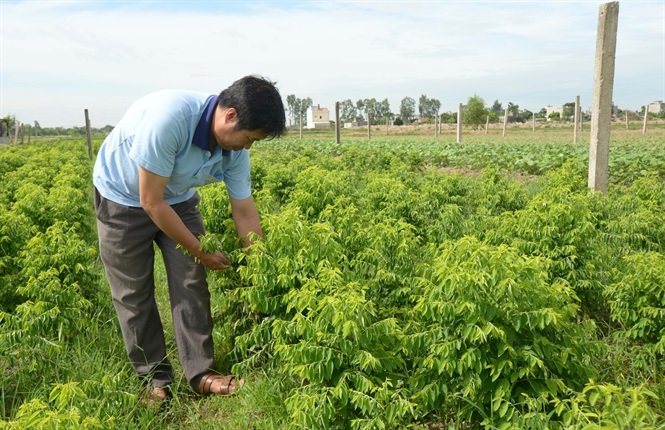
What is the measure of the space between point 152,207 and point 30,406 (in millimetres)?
1223

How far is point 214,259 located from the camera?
3.44 meters

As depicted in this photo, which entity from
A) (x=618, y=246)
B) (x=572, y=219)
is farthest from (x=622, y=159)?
(x=572, y=219)

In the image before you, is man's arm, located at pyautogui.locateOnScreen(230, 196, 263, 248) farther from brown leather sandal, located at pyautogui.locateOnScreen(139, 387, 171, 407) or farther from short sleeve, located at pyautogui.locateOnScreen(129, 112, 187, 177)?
brown leather sandal, located at pyautogui.locateOnScreen(139, 387, 171, 407)

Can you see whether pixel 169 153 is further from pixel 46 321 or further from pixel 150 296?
pixel 46 321

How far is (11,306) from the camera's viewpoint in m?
4.57

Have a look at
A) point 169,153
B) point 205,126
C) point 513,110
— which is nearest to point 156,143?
point 169,153

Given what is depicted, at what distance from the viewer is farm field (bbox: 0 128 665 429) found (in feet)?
8.34

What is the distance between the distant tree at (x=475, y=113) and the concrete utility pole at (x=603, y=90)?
4763 centimetres

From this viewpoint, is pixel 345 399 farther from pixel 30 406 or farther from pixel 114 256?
pixel 114 256

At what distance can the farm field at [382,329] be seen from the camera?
254 centimetres

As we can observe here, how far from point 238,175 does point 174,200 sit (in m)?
0.45

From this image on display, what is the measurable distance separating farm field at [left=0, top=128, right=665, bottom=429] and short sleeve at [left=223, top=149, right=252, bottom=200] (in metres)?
0.25

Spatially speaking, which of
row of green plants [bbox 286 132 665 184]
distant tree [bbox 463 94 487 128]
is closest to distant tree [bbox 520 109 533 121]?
distant tree [bbox 463 94 487 128]

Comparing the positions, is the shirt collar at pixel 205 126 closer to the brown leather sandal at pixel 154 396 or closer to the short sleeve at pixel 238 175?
the short sleeve at pixel 238 175
